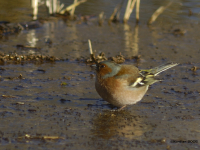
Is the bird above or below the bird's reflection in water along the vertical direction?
above

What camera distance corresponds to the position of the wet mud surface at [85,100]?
14.3 feet

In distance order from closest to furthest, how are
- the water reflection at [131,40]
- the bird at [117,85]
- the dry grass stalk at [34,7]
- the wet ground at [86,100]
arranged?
1. the wet ground at [86,100]
2. the bird at [117,85]
3. the water reflection at [131,40]
4. the dry grass stalk at [34,7]

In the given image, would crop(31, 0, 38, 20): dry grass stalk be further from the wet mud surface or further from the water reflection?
the water reflection

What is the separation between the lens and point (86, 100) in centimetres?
577

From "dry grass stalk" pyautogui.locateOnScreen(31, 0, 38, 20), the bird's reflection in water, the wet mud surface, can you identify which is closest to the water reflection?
the wet mud surface

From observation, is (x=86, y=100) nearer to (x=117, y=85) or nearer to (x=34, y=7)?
(x=117, y=85)

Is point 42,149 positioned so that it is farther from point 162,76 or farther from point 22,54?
point 22,54

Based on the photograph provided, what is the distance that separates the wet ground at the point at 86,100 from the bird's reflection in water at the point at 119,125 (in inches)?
0.5

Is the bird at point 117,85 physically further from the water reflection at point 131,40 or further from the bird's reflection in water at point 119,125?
the water reflection at point 131,40

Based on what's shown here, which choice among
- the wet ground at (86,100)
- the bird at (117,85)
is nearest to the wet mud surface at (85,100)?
the wet ground at (86,100)

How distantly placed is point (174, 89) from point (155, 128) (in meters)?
1.82

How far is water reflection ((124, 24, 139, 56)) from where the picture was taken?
9.13m

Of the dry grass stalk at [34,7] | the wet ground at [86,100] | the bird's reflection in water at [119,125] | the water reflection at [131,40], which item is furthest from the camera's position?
the dry grass stalk at [34,7]

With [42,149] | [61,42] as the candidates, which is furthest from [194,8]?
[42,149]
